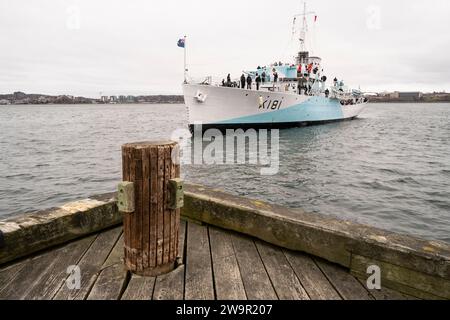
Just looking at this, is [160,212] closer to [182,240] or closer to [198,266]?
[198,266]

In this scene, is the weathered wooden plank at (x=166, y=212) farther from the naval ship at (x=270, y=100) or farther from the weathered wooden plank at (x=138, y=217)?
the naval ship at (x=270, y=100)

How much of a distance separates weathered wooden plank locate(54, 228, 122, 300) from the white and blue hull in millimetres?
23229

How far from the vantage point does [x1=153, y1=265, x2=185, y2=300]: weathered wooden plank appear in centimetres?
263

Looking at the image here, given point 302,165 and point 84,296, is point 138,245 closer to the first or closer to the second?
point 84,296

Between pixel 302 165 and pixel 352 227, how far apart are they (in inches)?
508

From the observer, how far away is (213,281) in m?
2.87

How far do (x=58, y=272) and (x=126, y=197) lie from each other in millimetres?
1038

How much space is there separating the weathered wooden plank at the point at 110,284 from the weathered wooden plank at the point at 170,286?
11.8 inches

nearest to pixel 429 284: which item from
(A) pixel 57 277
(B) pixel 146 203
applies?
(B) pixel 146 203

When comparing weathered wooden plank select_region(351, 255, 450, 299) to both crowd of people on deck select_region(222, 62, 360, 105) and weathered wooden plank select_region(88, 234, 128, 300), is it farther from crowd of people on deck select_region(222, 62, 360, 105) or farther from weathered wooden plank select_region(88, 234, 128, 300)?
crowd of people on deck select_region(222, 62, 360, 105)

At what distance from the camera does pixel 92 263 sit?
3107mm

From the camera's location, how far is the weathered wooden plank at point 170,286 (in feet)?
8.64

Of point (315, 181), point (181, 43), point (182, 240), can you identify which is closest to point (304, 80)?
point (181, 43)
